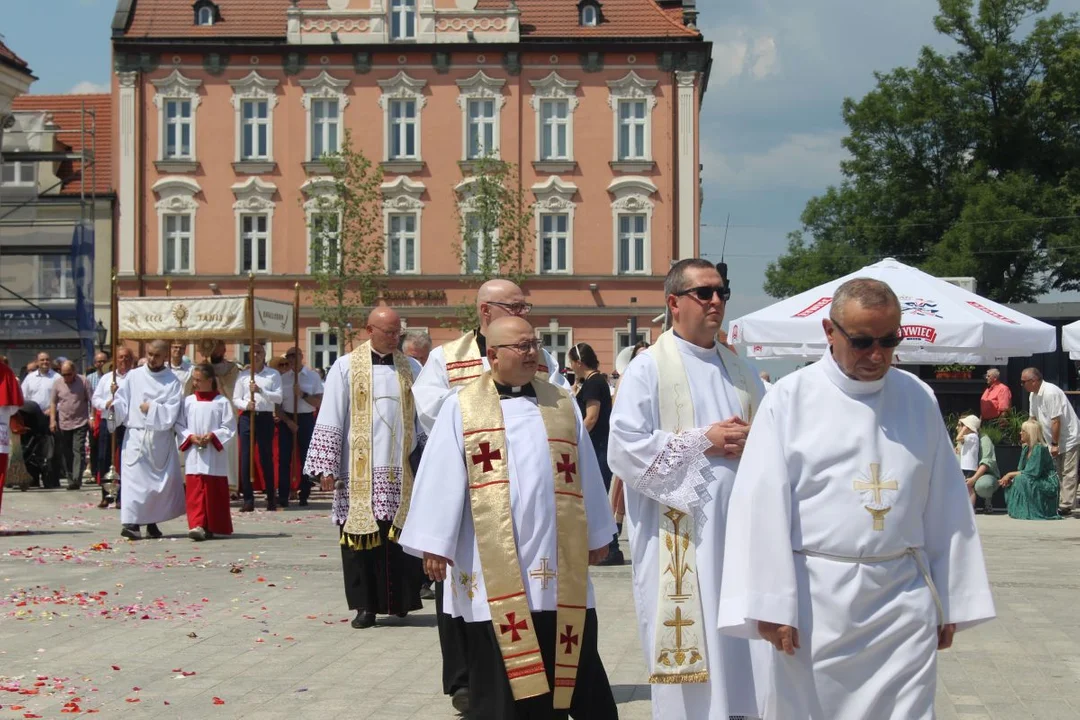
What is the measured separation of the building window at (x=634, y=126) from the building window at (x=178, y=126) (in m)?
13.2

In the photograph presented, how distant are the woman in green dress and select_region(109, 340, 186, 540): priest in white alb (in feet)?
33.4

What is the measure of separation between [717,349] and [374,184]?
4061cm

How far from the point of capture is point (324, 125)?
4841 cm

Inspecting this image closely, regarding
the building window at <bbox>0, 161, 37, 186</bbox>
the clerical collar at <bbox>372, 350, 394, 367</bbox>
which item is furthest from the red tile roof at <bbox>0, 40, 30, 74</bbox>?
the clerical collar at <bbox>372, 350, 394, 367</bbox>

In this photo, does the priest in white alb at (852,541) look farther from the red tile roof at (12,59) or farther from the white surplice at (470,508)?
the red tile roof at (12,59)

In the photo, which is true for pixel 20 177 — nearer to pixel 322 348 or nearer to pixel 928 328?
pixel 322 348

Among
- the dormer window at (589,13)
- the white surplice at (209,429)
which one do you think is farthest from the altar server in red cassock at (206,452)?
the dormer window at (589,13)

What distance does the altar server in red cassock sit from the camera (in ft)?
51.9

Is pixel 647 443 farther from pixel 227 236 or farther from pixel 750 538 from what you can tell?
pixel 227 236

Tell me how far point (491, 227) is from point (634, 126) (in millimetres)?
5801

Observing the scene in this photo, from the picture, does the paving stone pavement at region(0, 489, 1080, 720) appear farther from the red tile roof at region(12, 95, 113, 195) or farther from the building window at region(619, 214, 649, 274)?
the red tile roof at region(12, 95, 113, 195)

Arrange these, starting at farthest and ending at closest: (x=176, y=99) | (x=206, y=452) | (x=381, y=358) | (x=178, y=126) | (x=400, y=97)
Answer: (x=178, y=126)
(x=176, y=99)
(x=400, y=97)
(x=206, y=452)
(x=381, y=358)

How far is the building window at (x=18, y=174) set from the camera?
4691 cm

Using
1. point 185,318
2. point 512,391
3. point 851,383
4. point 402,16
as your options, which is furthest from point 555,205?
point 851,383
